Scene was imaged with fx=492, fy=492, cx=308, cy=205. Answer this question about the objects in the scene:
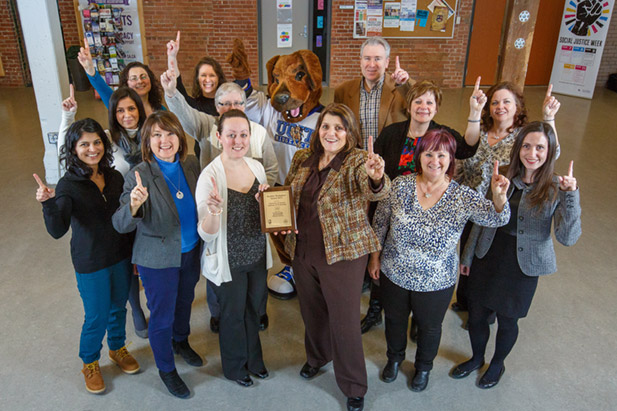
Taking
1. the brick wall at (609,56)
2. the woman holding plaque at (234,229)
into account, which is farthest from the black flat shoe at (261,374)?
the brick wall at (609,56)

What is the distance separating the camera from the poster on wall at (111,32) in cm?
898

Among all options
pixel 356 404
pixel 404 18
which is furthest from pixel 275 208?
pixel 404 18

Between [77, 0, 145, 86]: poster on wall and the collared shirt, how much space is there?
725cm

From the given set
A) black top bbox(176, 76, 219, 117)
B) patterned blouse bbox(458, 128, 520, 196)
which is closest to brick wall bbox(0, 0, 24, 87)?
black top bbox(176, 76, 219, 117)

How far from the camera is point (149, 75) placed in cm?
357

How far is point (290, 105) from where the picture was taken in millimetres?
3342

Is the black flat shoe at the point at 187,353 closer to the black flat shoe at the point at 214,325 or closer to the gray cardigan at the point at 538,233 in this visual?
the black flat shoe at the point at 214,325

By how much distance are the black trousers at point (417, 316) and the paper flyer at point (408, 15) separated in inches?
325

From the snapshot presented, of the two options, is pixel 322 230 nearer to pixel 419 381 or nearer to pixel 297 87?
pixel 419 381

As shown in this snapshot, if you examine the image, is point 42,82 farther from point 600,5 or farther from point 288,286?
point 600,5

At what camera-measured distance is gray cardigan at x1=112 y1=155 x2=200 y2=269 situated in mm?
2504

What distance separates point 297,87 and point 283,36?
23.9 ft

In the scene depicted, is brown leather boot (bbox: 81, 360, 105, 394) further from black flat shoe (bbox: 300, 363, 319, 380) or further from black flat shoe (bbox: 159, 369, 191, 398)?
black flat shoe (bbox: 300, 363, 319, 380)

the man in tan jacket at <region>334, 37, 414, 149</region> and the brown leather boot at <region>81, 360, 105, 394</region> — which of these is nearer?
the brown leather boot at <region>81, 360, 105, 394</region>
